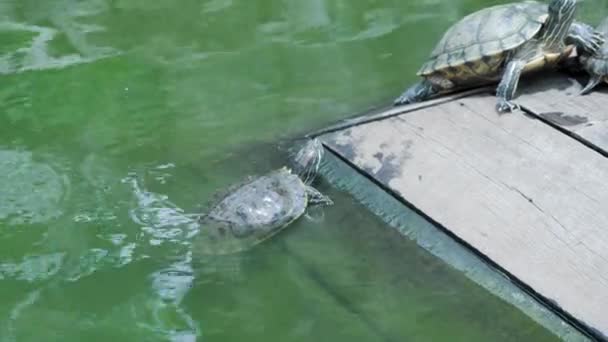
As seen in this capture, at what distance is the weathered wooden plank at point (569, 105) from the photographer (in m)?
4.20

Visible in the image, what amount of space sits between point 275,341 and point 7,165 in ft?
7.43

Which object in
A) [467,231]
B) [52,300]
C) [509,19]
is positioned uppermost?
[509,19]

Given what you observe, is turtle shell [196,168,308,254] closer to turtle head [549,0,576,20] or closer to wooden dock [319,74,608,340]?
wooden dock [319,74,608,340]

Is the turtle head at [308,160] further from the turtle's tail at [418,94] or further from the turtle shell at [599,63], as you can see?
the turtle shell at [599,63]

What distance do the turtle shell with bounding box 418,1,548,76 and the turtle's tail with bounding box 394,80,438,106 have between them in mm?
180

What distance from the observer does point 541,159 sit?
162 inches

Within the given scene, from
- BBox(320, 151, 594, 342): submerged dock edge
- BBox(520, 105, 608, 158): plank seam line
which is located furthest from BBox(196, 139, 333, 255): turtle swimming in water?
BBox(520, 105, 608, 158): plank seam line

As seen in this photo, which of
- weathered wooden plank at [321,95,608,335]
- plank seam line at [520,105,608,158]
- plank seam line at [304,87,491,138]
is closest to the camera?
weathered wooden plank at [321,95,608,335]

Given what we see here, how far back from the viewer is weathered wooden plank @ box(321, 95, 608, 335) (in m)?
3.55

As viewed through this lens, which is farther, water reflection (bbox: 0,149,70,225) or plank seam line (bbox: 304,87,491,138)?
plank seam line (bbox: 304,87,491,138)

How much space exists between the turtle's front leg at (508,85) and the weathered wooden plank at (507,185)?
0.07 m

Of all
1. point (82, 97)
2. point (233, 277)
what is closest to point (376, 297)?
point (233, 277)

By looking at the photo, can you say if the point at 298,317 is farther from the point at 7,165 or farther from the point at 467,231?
the point at 7,165

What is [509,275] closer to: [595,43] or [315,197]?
[315,197]
